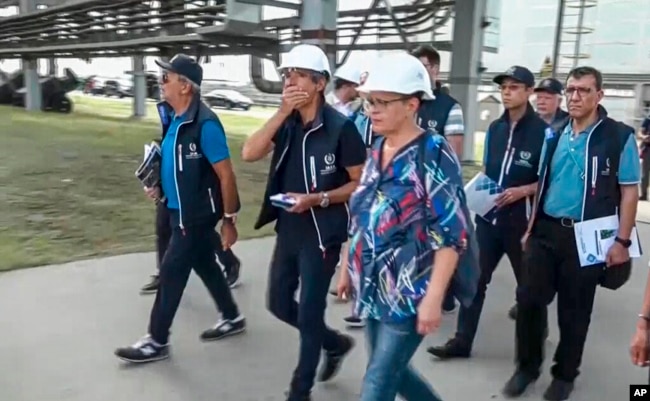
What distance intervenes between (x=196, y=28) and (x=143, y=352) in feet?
33.7

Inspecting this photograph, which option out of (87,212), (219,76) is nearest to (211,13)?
(87,212)

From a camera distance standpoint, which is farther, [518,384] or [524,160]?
[524,160]

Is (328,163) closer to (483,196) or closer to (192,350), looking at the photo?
(483,196)

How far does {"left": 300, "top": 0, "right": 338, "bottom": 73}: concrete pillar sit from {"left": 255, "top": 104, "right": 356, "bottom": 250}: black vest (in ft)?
26.4

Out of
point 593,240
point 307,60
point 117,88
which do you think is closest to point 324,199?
point 307,60

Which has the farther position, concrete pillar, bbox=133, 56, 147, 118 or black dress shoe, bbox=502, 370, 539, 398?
concrete pillar, bbox=133, 56, 147, 118

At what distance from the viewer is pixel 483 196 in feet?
14.2

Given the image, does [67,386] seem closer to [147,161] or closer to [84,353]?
[84,353]

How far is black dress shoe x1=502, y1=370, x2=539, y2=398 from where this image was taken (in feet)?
12.6

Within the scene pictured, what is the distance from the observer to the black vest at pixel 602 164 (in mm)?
3561

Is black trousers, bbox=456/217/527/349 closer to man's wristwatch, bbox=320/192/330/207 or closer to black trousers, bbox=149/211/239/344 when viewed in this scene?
man's wristwatch, bbox=320/192/330/207

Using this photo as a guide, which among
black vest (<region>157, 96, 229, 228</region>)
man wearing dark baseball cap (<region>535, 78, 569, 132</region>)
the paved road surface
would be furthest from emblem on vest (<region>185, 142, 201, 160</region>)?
man wearing dark baseball cap (<region>535, 78, 569, 132</region>)

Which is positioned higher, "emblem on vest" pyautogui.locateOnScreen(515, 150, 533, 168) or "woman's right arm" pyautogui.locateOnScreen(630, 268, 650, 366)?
"emblem on vest" pyautogui.locateOnScreen(515, 150, 533, 168)

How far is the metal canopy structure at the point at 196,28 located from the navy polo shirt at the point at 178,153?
25.2ft
